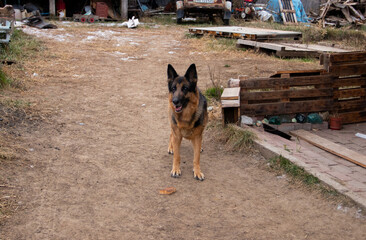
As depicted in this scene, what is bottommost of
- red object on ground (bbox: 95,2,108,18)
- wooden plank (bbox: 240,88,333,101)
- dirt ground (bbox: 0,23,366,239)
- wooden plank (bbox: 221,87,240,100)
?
dirt ground (bbox: 0,23,366,239)

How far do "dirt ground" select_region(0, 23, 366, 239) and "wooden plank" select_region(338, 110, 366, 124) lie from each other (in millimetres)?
2541

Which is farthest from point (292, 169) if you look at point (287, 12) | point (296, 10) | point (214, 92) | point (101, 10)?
point (296, 10)

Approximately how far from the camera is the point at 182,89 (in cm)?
436

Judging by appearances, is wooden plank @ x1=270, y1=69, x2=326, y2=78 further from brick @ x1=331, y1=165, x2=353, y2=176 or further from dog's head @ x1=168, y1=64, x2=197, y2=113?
dog's head @ x1=168, y1=64, x2=197, y2=113

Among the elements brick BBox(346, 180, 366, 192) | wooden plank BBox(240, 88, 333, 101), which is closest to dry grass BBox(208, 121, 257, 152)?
wooden plank BBox(240, 88, 333, 101)

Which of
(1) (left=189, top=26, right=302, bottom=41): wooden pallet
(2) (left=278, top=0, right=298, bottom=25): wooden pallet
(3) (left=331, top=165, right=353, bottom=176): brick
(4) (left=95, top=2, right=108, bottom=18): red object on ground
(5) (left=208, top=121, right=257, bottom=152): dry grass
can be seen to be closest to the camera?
(3) (left=331, top=165, right=353, bottom=176): brick

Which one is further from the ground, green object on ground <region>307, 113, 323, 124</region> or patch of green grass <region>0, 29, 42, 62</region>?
patch of green grass <region>0, 29, 42, 62</region>

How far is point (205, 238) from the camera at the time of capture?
11.5ft

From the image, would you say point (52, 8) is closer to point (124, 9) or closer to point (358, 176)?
point (124, 9)

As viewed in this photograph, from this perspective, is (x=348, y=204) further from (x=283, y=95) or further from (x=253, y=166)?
(x=283, y=95)

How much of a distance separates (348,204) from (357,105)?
3.61m

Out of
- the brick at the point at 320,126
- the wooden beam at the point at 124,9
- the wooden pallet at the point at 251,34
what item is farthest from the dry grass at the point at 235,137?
the wooden beam at the point at 124,9

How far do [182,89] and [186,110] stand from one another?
28 cm

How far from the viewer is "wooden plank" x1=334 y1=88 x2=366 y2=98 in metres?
6.80
